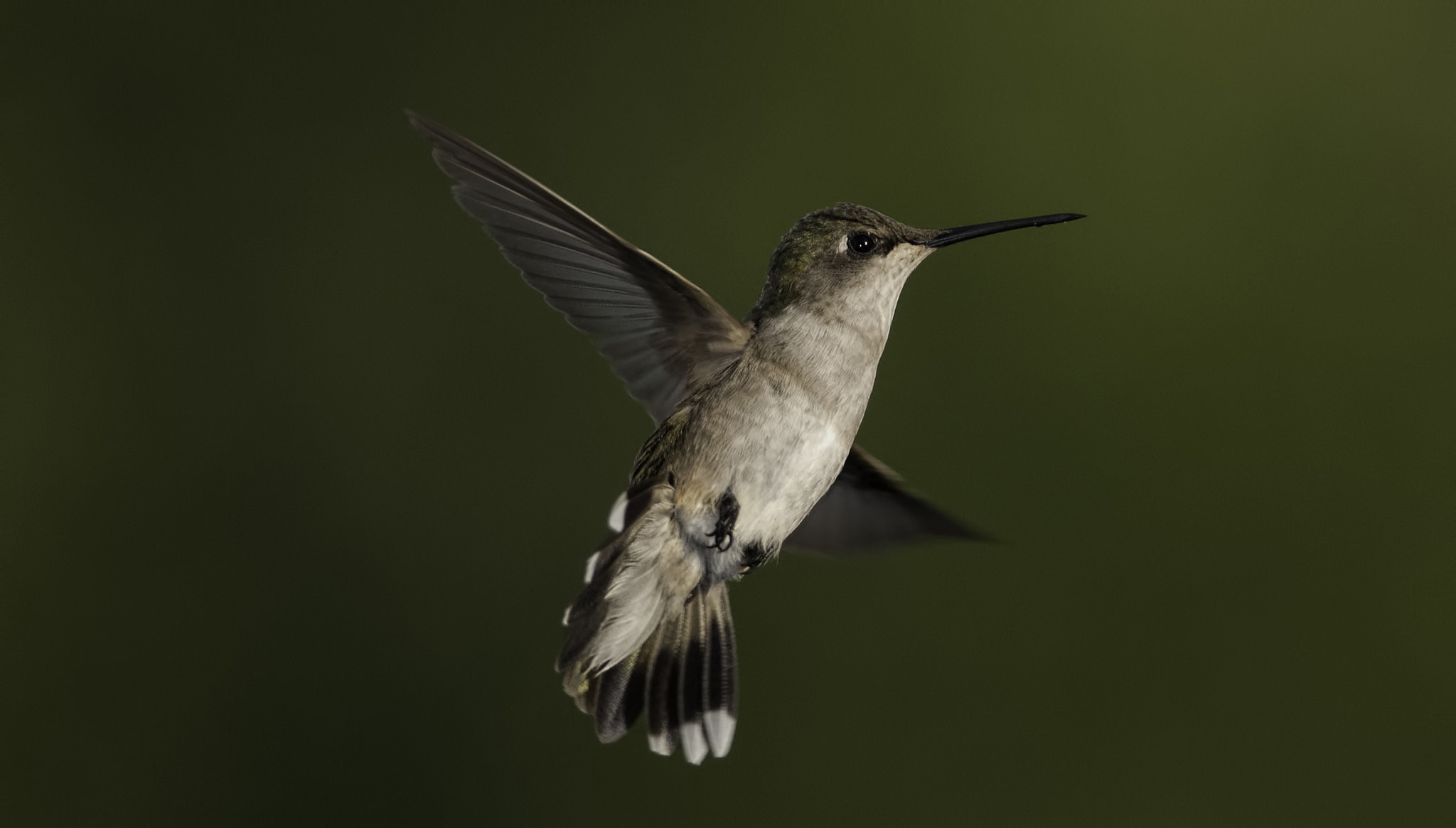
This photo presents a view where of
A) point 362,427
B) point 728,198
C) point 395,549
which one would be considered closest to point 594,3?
point 728,198

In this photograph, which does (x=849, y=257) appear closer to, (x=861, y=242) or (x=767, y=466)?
(x=861, y=242)

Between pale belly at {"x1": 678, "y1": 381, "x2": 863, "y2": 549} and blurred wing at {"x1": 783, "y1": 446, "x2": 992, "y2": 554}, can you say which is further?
blurred wing at {"x1": 783, "y1": 446, "x2": 992, "y2": 554}

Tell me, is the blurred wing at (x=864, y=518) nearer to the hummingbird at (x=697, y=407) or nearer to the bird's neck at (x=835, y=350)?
the hummingbird at (x=697, y=407)

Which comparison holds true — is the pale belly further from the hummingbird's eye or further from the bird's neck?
the hummingbird's eye

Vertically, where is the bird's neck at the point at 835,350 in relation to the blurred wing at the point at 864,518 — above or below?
above

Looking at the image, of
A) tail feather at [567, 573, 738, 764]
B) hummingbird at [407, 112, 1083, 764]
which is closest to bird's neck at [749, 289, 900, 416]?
hummingbird at [407, 112, 1083, 764]

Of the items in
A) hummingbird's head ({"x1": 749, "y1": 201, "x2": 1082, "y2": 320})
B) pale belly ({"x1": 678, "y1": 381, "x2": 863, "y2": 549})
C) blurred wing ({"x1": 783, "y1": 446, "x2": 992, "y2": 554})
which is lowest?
blurred wing ({"x1": 783, "y1": 446, "x2": 992, "y2": 554})

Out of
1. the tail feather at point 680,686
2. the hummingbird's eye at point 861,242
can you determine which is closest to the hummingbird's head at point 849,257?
the hummingbird's eye at point 861,242

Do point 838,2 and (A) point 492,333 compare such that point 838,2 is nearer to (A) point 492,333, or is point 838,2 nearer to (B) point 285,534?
(A) point 492,333
